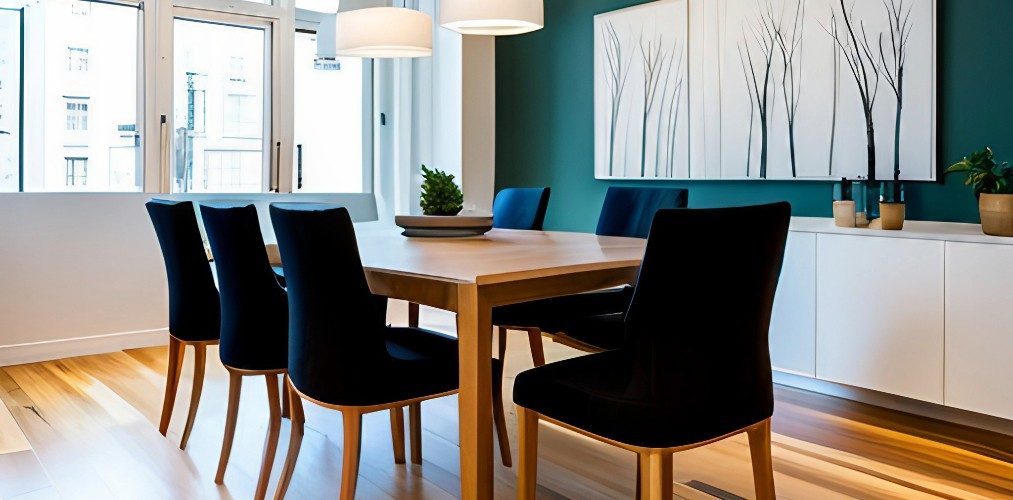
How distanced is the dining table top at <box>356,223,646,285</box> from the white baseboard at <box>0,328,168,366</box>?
2167 mm

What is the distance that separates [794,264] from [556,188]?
199 centimetres

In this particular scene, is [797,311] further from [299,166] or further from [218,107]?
[218,107]

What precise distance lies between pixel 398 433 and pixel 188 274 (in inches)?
33.9

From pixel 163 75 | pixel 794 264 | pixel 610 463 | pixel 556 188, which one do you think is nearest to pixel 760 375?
pixel 610 463

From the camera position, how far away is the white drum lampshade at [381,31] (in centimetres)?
290

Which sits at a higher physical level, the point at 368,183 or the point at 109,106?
the point at 109,106

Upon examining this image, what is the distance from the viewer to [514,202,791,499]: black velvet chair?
151 centimetres

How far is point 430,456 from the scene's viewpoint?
271 cm

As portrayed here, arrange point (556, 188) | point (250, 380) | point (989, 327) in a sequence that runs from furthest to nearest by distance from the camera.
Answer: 1. point (556, 188)
2. point (250, 380)
3. point (989, 327)

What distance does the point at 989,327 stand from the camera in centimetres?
286

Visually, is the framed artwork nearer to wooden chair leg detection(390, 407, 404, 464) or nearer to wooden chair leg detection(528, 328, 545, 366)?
wooden chair leg detection(528, 328, 545, 366)

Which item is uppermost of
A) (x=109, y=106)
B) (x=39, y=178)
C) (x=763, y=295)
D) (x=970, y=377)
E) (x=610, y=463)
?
(x=109, y=106)

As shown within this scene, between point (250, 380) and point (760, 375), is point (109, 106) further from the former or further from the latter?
point (760, 375)

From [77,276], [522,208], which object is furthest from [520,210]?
[77,276]
